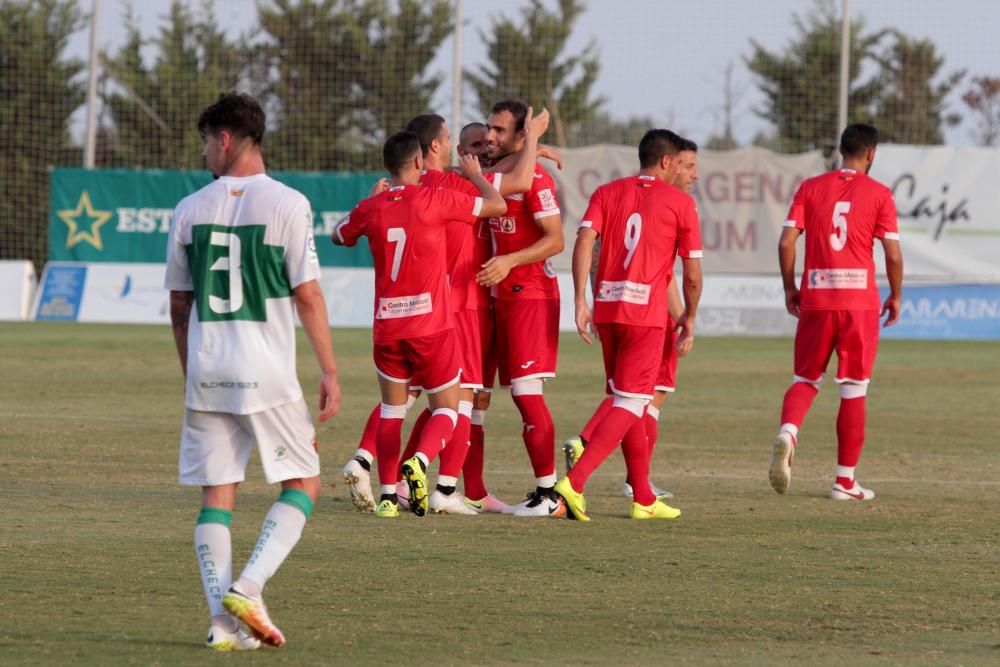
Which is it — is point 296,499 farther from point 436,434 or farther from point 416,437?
point 416,437

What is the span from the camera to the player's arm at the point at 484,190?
852 cm

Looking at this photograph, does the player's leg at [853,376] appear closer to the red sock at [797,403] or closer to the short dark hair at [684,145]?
the red sock at [797,403]

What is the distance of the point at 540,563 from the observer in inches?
294

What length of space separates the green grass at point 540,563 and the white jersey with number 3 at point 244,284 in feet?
2.79

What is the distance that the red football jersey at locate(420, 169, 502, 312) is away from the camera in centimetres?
926

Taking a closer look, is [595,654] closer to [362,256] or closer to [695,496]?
[695,496]

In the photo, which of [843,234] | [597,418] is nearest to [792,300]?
[843,234]

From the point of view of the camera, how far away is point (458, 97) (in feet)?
99.5

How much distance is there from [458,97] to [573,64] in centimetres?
A: 625

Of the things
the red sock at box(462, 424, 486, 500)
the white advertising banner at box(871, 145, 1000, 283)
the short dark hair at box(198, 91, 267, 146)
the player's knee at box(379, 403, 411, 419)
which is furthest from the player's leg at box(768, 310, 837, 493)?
the white advertising banner at box(871, 145, 1000, 283)

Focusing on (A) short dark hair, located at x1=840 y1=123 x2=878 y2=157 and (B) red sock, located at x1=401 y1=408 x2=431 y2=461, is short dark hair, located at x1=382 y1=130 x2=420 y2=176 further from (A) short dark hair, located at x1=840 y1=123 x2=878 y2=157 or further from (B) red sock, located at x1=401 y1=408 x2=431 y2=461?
(A) short dark hair, located at x1=840 y1=123 x2=878 y2=157

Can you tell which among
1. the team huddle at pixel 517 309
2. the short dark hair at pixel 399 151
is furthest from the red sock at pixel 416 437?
the short dark hair at pixel 399 151

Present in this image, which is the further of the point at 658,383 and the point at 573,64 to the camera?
the point at 573,64

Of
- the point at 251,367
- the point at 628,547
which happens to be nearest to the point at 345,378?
the point at 628,547
